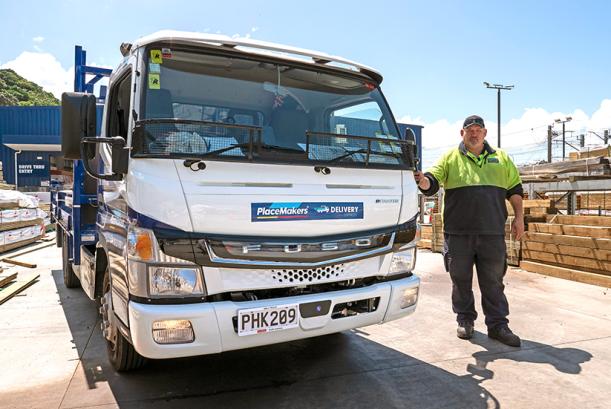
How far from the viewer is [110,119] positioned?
364cm

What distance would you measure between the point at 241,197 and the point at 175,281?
574 mm

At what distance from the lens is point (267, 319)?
8.36 feet

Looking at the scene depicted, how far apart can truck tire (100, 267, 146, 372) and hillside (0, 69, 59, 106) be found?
4853 cm

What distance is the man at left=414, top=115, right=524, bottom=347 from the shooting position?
13.5 ft

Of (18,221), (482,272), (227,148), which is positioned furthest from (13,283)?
(482,272)

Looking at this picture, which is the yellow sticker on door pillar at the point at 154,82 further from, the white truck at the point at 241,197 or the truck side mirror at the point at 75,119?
the truck side mirror at the point at 75,119

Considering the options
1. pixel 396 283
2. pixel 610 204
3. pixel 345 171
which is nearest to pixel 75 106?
pixel 345 171

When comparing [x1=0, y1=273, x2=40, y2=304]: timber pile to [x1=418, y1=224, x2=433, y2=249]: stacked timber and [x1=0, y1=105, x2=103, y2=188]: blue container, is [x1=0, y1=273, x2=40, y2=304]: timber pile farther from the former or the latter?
[x1=0, y1=105, x2=103, y2=188]: blue container

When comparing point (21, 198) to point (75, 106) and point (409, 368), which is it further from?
point (409, 368)

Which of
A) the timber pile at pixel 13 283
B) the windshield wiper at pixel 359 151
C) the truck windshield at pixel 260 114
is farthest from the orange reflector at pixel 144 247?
the timber pile at pixel 13 283

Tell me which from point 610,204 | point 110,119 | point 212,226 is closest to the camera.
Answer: point 212,226

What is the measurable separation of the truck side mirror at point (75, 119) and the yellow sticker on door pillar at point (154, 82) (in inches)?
22.9

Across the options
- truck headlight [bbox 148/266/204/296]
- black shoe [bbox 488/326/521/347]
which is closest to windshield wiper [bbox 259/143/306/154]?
truck headlight [bbox 148/266/204/296]

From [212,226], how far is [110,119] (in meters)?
1.76
